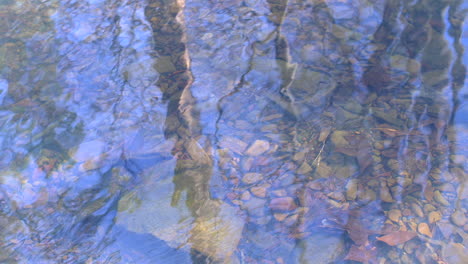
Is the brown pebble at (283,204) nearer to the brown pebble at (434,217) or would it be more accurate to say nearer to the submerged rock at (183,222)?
the submerged rock at (183,222)

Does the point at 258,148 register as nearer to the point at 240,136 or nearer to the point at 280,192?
the point at 240,136

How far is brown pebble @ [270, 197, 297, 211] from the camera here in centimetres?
241

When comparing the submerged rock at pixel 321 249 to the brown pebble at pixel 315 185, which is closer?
the submerged rock at pixel 321 249

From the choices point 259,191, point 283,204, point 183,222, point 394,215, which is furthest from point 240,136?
point 394,215

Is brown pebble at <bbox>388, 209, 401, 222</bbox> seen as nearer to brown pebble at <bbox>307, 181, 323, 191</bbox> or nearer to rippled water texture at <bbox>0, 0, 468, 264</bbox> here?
rippled water texture at <bbox>0, 0, 468, 264</bbox>

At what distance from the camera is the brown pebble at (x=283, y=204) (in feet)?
7.92

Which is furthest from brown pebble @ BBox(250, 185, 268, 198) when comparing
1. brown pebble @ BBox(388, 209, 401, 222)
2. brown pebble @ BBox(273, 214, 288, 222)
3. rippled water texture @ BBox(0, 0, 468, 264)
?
brown pebble @ BBox(388, 209, 401, 222)

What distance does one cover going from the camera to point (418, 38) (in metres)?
3.63

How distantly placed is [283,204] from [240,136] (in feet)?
2.17

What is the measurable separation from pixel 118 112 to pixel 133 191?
2.75 ft

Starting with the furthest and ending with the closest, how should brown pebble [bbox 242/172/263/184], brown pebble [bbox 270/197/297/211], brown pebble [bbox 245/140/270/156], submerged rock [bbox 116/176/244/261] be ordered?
brown pebble [bbox 245/140/270/156] → brown pebble [bbox 242/172/263/184] → brown pebble [bbox 270/197/297/211] → submerged rock [bbox 116/176/244/261]

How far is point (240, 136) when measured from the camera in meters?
2.87

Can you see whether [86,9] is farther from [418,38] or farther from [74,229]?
[418,38]

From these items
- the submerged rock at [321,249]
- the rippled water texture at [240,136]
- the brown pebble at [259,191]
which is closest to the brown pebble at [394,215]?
the rippled water texture at [240,136]
